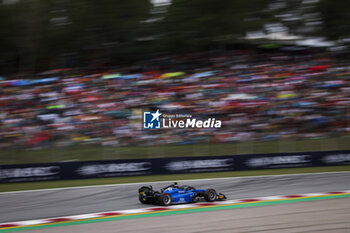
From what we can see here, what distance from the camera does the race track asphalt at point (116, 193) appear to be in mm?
7383

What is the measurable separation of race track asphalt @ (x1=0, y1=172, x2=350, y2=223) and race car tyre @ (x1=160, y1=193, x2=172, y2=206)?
0.49 meters

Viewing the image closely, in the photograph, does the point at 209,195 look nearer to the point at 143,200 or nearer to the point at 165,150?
the point at 143,200

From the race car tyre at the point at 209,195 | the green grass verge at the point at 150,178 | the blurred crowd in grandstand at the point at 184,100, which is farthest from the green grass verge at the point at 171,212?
the blurred crowd in grandstand at the point at 184,100

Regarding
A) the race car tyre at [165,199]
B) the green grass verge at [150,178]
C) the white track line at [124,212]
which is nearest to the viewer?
the white track line at [124,212]

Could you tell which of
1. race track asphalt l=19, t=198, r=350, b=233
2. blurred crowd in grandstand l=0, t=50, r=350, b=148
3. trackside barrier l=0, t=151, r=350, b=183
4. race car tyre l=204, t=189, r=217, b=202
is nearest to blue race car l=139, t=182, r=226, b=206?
race car tyre l=204, t=189, r=217, b=202

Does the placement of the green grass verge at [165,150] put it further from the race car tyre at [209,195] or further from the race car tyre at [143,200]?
the race car tyre at [209,195]

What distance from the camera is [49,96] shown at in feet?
41.2

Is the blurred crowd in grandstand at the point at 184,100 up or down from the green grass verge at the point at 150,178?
up

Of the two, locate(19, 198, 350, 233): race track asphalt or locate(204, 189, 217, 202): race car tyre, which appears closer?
locate(19, 198, 350, 233): race track asphalt

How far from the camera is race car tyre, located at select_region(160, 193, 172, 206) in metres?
7.28

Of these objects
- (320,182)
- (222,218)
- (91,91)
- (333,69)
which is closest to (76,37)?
(91,91)

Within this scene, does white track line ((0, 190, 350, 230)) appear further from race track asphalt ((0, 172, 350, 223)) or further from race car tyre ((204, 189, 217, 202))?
race track asphalt ((0, 172, 350, 223))

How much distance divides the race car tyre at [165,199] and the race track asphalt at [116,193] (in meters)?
0.49

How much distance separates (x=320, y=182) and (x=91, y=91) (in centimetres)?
741
